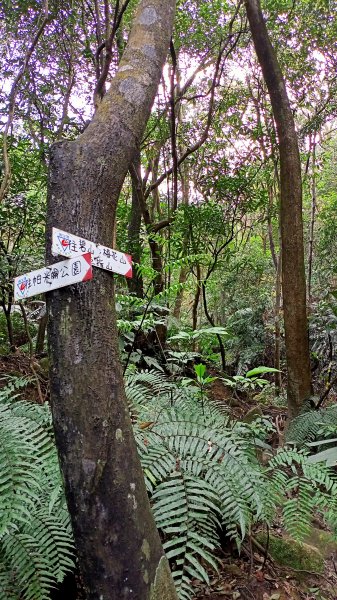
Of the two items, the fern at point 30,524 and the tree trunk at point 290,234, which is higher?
the tree trunk at point 290,234

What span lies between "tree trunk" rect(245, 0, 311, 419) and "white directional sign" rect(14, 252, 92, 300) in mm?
3661

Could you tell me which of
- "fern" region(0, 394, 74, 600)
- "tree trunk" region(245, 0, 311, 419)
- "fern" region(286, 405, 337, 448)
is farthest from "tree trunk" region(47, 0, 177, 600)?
"tree trunk" region(245, 0, 311, 419)

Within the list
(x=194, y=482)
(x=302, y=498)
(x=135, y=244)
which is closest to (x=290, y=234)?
(x=135, y=244)

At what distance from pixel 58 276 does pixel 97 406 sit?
17.8 inches

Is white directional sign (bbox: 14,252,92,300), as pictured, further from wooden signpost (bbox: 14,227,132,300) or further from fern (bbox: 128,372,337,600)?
fern (bbox: 128,372,337,600)

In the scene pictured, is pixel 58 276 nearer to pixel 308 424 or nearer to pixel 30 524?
pixel 30 524

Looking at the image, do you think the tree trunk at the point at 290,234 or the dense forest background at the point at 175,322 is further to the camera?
the tree trunk at the point at 290,234

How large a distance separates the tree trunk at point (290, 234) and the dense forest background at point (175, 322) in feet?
0.13

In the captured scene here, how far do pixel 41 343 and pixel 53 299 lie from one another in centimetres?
449

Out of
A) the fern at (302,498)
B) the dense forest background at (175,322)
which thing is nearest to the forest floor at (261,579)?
the dense forest background at (175,322)

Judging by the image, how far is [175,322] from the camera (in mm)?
4980

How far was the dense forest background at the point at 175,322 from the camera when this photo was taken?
5.84 ft

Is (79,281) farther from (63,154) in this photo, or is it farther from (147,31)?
(147,31)

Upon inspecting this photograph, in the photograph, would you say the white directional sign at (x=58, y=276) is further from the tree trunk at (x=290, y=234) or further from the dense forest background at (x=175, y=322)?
the tree trunk at (x=290, y=234)
